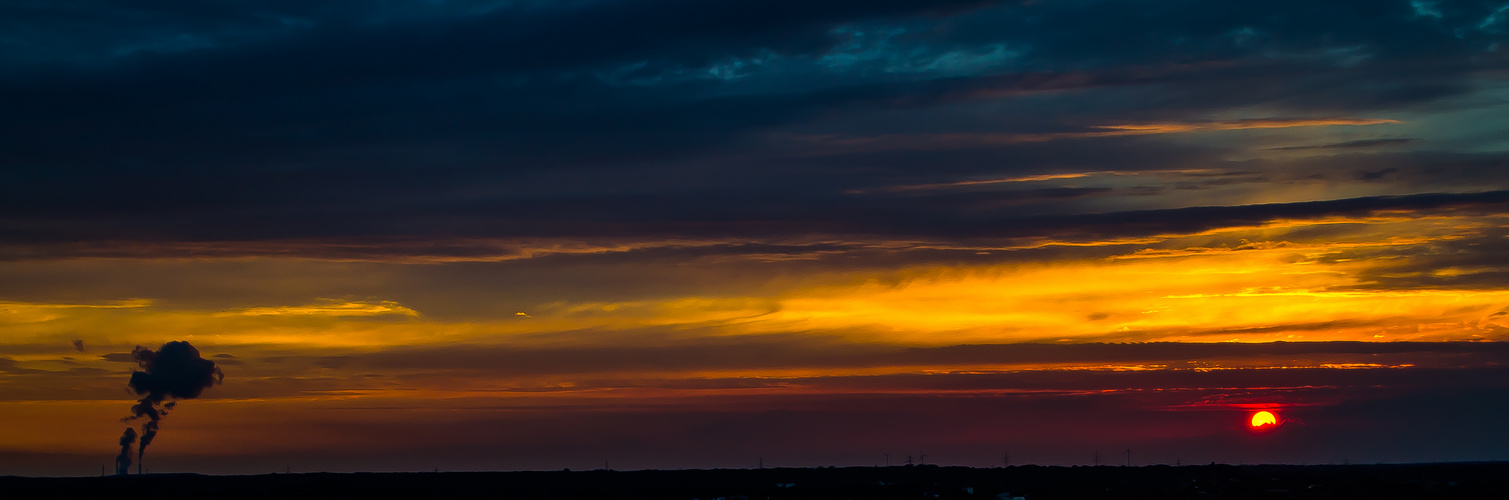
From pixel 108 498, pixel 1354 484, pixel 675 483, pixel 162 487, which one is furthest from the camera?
pixel 675 483

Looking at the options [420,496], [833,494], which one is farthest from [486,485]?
[833,494]

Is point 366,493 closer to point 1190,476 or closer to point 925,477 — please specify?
point 925,477

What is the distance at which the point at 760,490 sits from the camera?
153625mm

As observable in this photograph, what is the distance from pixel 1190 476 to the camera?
166 m

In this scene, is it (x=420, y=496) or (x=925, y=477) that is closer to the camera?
(x=420, y=496)

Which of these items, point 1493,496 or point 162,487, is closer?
point 1493,496

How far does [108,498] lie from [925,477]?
108986 mm

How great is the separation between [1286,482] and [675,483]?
9022 centimetres

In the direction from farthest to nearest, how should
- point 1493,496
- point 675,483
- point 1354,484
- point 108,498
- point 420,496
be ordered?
1. point 675,483
2. point 420,496
3. point 108,498
4. point 1354,484
5. point 1493,496

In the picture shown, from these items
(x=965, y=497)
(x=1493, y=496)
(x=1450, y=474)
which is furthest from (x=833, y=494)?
(x=1450, y=474)

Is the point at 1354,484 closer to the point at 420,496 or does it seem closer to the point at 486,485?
the point at 420,496

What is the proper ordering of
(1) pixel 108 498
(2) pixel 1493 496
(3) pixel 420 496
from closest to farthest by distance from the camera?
(2) pixel 1493 496, (1) pixel 108 498, (3) pixel 420 496

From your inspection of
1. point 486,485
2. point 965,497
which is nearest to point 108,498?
point 486,485

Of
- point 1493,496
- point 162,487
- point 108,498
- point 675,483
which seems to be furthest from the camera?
point 675,483
